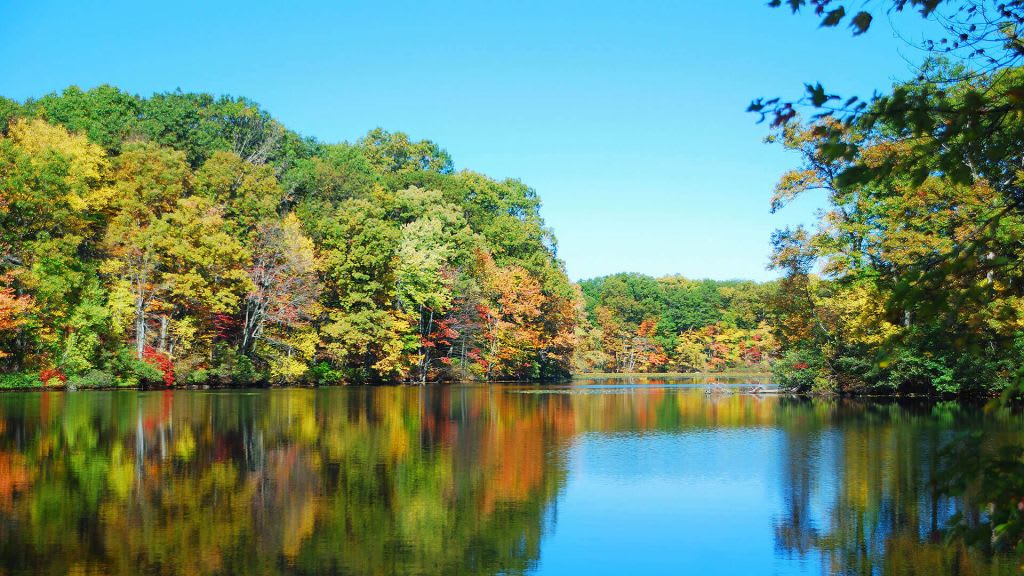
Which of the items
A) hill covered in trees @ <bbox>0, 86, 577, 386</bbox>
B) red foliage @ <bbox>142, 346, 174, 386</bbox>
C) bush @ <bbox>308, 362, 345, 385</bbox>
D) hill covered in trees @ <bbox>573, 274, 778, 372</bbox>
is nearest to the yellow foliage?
hill covered in trees @ <bbox>0, 86, 577, 386</bbox>

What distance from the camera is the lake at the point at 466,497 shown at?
8.48 meters

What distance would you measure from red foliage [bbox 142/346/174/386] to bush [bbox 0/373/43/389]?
4.85 meters

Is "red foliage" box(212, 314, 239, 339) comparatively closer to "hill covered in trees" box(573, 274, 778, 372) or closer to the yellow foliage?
the yellow foliage

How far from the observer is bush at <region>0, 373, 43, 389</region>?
33625 millimetres

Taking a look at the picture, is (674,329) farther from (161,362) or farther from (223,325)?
(161,362)

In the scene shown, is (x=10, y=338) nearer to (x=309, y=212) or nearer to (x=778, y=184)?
(x=309, y=212)

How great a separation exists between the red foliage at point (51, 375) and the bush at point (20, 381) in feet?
0.64

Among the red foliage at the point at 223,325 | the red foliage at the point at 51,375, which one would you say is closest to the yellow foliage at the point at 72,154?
the red foliage at the point at 51,375

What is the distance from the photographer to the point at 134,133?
167ft

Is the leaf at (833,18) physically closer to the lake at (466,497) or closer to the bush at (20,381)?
the lake at (466,497)

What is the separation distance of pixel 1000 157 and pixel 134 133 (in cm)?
5441

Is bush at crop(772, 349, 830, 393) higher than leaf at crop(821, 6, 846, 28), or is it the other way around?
leaf at crop(821, 6, 846, 28)

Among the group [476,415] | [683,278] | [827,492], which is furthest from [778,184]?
[683,278]

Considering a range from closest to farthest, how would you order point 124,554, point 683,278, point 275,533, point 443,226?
1. point 124,554
2. point 275,533
3. point 443,226
4. point 683,278
